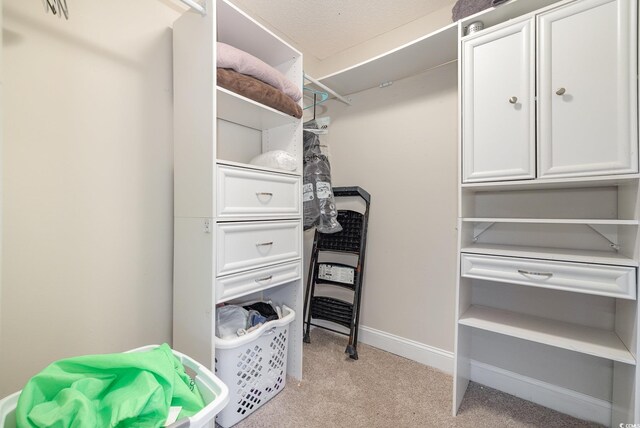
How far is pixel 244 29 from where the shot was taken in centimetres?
138

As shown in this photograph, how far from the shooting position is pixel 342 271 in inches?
80.0

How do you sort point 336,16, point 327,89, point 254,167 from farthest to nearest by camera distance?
point 327,89 → point 336,16 → point 254,167

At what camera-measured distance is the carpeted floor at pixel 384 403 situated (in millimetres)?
1295

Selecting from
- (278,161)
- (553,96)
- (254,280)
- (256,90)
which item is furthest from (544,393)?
(256,90)

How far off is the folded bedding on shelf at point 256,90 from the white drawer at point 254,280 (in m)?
0.86

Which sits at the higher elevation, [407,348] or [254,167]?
[254,167]

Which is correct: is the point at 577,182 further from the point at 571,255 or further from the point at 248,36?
the point at 248,36

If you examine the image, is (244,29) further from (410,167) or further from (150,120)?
(410,167)

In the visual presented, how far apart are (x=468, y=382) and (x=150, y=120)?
2293 millimetres

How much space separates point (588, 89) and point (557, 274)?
0.76 m

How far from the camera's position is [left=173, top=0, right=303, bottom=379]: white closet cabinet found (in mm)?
1179

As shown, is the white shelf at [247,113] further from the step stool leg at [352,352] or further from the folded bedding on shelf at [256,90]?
the step stool leg at [352,352]

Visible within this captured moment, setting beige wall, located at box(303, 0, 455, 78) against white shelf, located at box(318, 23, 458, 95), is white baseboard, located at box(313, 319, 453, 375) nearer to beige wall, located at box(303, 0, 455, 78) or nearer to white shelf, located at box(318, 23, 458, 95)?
white shelf, located at box(318, 23, 458, 95)

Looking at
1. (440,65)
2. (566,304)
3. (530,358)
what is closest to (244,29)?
(440,65)
